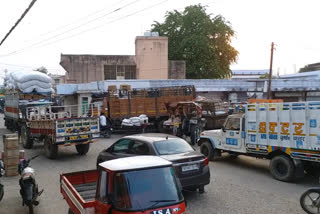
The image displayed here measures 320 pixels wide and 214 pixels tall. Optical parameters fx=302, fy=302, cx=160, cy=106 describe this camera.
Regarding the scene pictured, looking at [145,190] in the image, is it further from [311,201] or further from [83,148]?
[83,148]

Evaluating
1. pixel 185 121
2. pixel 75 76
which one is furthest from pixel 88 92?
pixel 185 121

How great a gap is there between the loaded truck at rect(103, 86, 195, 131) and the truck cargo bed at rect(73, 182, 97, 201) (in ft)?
42.5

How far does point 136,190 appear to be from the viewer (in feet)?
13.2

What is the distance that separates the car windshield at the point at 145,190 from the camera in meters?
3.94

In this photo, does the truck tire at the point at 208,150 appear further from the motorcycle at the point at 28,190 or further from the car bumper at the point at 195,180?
the motorcycle at the point at 28,190

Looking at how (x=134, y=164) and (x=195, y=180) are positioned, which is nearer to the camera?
(x=134, y=164)

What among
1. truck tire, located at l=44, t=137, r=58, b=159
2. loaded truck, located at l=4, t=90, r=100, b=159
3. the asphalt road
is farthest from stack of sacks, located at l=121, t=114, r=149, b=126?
the asphalt road

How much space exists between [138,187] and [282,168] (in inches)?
244

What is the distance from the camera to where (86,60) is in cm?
3297

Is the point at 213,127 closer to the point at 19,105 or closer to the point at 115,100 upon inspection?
the point at 115,100

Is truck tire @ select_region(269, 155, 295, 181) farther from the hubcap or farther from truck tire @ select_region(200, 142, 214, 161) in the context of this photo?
truck tire @ select_region(200, 142, 214, 161)

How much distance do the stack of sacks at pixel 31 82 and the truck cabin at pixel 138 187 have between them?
15190 millimetres

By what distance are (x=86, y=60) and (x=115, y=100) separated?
15.3 metres

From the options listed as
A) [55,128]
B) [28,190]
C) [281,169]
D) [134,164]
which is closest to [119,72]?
[55,128]
